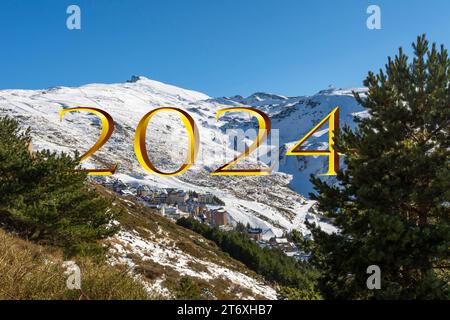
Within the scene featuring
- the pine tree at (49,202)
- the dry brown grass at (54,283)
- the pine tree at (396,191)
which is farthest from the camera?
the pine tree at (49,202)

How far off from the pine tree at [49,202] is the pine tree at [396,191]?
13.6 meters

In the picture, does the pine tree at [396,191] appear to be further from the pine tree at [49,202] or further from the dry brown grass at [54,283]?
the pine tree at [49,202]

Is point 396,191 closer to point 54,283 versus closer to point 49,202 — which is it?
point 54,283

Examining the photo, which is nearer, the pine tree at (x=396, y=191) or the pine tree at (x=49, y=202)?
the pine tree at (x=396, y=191)

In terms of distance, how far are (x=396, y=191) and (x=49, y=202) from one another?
54.4ft

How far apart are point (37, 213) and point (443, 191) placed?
17096mm

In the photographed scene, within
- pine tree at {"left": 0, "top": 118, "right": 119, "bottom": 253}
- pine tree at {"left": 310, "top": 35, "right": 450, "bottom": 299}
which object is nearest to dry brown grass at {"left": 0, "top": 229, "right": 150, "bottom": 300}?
pine tree at {"left": 310, "top": 35, "right": 450, "bottom": 299}

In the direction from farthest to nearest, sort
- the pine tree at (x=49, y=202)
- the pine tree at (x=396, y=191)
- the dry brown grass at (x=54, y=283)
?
1. the pine tree at (x=49, y=202)
2. the pine tree at (x=396, y=191)
3. the dry brown grass at (x=54, y=283)

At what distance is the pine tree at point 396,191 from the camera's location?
9.27 metres

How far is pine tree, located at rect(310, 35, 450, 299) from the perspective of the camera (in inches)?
365

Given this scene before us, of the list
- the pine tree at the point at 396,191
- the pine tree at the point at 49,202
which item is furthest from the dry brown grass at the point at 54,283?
the pine tree at the point at 49,202

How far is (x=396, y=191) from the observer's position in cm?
980

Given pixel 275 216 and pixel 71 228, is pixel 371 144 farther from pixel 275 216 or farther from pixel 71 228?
pixel 275 216

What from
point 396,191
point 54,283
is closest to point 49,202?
point 54,283
